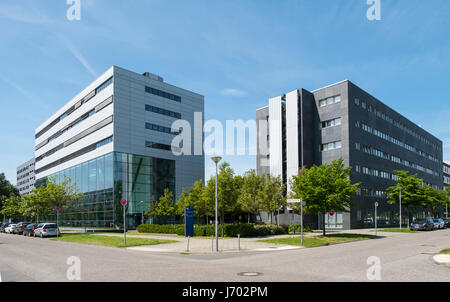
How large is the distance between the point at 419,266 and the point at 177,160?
2072 inches

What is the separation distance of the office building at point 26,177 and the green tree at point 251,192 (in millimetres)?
142779

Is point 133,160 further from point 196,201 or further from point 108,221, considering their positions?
point 196,201

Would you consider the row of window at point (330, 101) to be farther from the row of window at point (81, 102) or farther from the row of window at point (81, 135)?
the row of window at point (81, 102)

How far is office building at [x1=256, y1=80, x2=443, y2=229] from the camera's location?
53906 millimetres

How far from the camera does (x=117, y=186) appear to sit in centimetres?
5441

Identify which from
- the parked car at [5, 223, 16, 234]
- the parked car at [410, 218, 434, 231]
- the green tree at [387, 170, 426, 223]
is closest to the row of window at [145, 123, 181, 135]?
the parked car at [5, 223, 16, 234]

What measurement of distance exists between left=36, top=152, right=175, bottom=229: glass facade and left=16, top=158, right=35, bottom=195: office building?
374 ft

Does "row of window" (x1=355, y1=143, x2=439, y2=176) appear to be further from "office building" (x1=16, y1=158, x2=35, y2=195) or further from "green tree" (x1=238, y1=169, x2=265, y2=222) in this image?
"office building" (x1=16, y1=158, x2=35, y2=195)

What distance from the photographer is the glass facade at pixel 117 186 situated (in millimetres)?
54438

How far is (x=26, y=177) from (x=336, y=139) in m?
159

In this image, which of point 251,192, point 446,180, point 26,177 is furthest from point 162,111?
point 26,177

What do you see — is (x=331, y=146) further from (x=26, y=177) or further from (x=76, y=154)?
(x=26, y=177)

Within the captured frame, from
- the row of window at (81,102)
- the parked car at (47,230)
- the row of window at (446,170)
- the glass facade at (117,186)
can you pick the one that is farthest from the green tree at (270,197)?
the row of window at (446,170)

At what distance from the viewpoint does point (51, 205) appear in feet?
156
